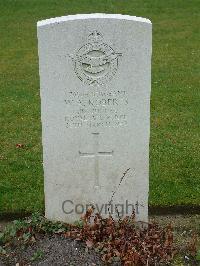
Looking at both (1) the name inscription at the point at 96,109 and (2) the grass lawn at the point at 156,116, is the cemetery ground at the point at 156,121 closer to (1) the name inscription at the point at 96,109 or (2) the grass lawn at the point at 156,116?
(2) the grass lawn at the point at 156,116

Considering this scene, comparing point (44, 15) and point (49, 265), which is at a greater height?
point (44, 15)

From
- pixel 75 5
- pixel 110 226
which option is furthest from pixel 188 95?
pixel 75 5

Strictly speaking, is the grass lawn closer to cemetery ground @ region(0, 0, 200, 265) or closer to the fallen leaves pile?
cemetery ground @ region(0, 0, 200, 265)

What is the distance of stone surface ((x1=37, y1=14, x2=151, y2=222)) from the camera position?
4578 mm

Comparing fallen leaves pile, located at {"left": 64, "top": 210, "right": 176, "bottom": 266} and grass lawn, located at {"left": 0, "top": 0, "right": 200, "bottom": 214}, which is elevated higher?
grass lawn, located at {"left": 0, "top": 0, "right": 200, "bottom": 214}

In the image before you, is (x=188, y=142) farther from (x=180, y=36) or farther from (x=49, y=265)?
(x=180, y=36)

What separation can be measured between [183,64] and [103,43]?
756 centimetres

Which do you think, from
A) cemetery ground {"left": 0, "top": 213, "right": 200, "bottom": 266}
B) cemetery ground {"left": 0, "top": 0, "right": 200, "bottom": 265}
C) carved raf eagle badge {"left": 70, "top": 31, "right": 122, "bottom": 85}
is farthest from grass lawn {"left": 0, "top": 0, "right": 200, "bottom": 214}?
carved raf eagle badge {"left": 70, "top": 31, "right": 122, "bottom": 85}

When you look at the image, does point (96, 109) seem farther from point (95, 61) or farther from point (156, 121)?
point (156, 121)

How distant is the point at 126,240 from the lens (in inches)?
188

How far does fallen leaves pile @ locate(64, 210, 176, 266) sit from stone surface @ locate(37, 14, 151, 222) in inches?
7.1

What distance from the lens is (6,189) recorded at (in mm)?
6223

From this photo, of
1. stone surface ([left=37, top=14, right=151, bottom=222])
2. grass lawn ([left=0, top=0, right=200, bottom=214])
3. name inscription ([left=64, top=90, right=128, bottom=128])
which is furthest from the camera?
grass lawn ([left=0, top=0, right=200, bottom=214])

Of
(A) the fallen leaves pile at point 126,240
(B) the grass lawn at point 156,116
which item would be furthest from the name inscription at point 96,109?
(B) the grass lawn at point 156,116
